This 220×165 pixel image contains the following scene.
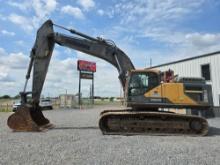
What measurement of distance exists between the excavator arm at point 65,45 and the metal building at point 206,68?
11581mm

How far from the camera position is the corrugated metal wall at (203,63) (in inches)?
944

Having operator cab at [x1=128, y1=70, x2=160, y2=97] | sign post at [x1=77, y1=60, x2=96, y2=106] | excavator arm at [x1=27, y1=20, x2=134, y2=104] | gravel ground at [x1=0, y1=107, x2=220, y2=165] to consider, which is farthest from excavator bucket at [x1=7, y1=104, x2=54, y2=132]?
sign post at [x1=77, y1=60, x2=96, y2=106]

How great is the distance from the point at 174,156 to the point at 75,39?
8.74 metres

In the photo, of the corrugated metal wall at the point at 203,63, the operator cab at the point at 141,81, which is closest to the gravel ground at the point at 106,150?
the operator cab at the point at 141,81

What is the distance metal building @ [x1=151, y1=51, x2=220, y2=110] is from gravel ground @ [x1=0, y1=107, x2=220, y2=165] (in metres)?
13.2

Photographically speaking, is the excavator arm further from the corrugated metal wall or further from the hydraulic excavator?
the corrugated metal wall

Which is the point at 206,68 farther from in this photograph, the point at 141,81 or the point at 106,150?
the point at 106,150

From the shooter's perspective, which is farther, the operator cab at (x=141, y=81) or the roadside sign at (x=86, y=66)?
the roadside sign at (x=86, y=66)

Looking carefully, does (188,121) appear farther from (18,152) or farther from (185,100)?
(18,152)

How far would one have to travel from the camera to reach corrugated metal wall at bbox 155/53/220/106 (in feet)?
78.7

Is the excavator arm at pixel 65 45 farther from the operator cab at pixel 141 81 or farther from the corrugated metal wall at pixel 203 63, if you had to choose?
the corrugated metal wall at pixel 203 63

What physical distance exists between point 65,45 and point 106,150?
24.6ft

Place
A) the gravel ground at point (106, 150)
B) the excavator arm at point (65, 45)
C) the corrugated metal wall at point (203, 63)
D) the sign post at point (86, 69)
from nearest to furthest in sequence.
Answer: the gravel ground at point (106, 150) → the excavator arm at point (65, 45) → the corrugated metal wall at point (203, 63) → the sign post at point (86, 69)

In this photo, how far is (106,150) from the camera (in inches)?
361
